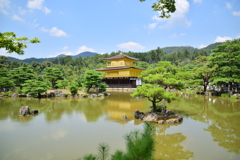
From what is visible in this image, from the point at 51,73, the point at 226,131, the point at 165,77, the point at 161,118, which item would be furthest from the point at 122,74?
the point at 226,131

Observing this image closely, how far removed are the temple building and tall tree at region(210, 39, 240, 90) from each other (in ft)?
43.6

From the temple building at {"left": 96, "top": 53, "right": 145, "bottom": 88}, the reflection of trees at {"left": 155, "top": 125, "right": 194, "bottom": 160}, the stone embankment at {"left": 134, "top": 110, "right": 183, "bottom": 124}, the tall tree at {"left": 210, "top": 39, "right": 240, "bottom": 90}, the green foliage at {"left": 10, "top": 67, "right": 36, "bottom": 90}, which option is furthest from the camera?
the temple building at {"left": 96, "top": 53, "right": 145, "bottom": 88}

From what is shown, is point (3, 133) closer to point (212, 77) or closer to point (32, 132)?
point (32, 132)

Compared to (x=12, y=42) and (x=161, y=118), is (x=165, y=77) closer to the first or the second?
(x=161, y=118)

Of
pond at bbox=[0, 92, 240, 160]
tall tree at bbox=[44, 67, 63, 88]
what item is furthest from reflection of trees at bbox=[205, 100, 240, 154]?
tall tree at bbox=[44, 67, 63, 88]

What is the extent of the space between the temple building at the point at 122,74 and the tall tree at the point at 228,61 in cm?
1328

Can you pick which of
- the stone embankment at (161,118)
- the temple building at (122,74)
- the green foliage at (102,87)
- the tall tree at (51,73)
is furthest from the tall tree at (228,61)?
the tall tree at (51,73)

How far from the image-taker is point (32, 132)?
6.60 meters

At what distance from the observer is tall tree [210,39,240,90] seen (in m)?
16.8

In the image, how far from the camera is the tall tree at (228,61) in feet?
55.0

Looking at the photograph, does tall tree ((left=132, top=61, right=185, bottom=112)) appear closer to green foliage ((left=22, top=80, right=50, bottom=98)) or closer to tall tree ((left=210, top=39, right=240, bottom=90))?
tall tree ((left=210, top=39, right=240, bottom=90))

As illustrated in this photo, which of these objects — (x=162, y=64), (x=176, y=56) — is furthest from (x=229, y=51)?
(x=176, y=56)

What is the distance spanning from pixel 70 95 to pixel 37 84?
348 cm

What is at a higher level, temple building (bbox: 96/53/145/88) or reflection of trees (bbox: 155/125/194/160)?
temple building (bbox: 96/53/145/88)
